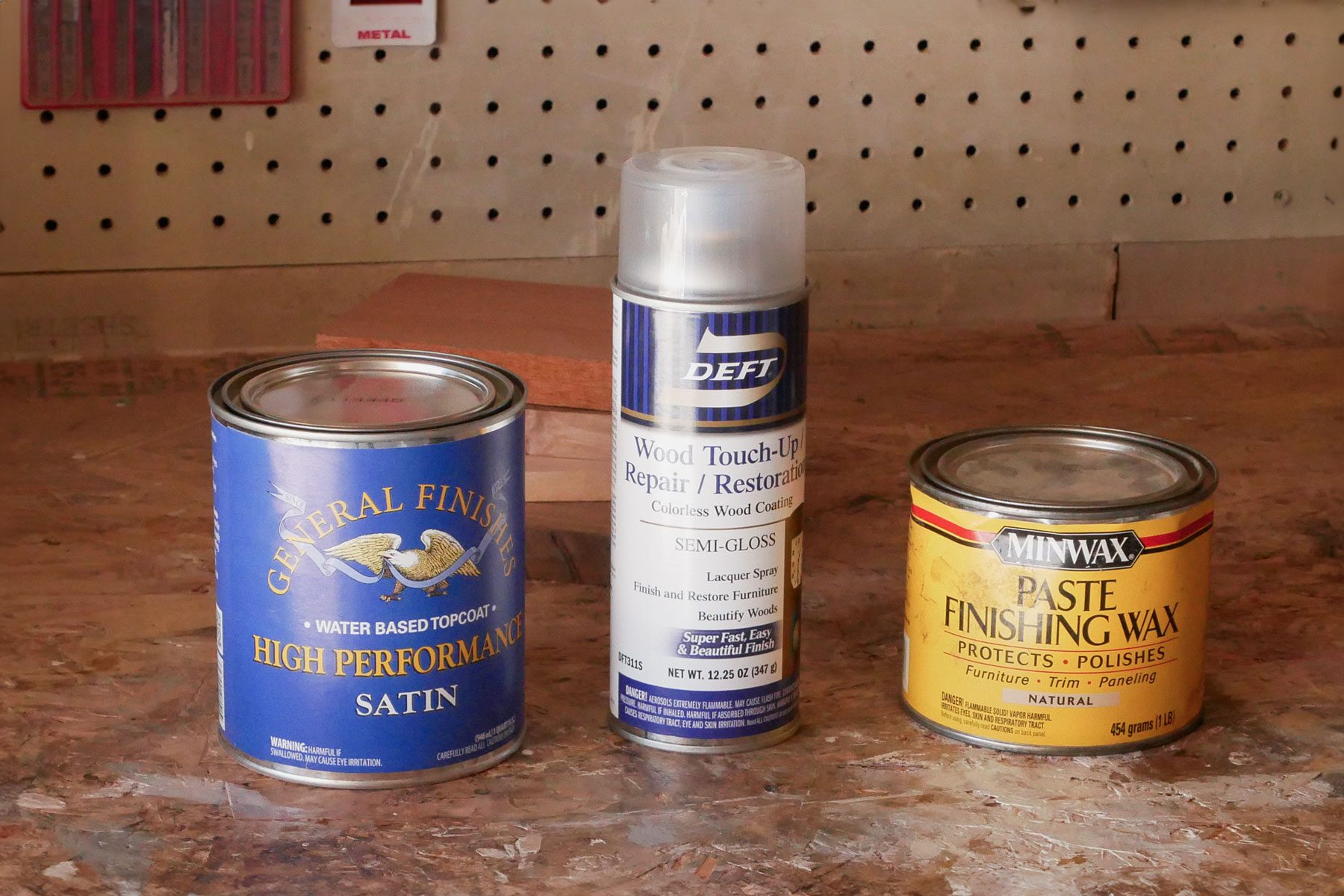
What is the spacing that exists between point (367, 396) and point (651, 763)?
24cm

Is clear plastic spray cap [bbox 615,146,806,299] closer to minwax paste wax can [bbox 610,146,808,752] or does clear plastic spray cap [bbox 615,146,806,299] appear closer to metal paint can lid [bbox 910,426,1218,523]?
minwax paste wax can [bbox 610,146,808,752]

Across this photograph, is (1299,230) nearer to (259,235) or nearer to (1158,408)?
(1158,408)

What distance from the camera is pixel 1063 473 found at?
2.91 feet

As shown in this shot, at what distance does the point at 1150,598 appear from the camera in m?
0.82

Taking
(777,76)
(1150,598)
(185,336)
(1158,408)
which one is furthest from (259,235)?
(1150,598)

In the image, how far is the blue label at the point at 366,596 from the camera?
0.76m

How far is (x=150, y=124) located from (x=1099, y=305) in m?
0.95

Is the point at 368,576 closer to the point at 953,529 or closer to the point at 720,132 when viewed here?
the point at 953,529

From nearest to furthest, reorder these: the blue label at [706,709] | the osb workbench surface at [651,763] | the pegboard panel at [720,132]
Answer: the osb workbench surface at [651,763], the blue label at [706,709], the pegboard panel at [720,132]

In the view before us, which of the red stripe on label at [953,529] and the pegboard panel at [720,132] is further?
the pegboard panel at [720,132]

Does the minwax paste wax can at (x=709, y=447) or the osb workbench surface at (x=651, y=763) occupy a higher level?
the minwax paste wax can at (x=709, y=447)

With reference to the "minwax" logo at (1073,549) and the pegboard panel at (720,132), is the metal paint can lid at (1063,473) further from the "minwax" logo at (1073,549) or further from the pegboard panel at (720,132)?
the pegboard panel at (720,132)

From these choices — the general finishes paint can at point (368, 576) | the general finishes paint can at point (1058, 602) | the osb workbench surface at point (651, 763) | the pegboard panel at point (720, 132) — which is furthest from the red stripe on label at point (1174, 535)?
the pegboard panel at point (720, 132)

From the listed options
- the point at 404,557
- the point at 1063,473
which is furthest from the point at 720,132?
the point at 404,557
